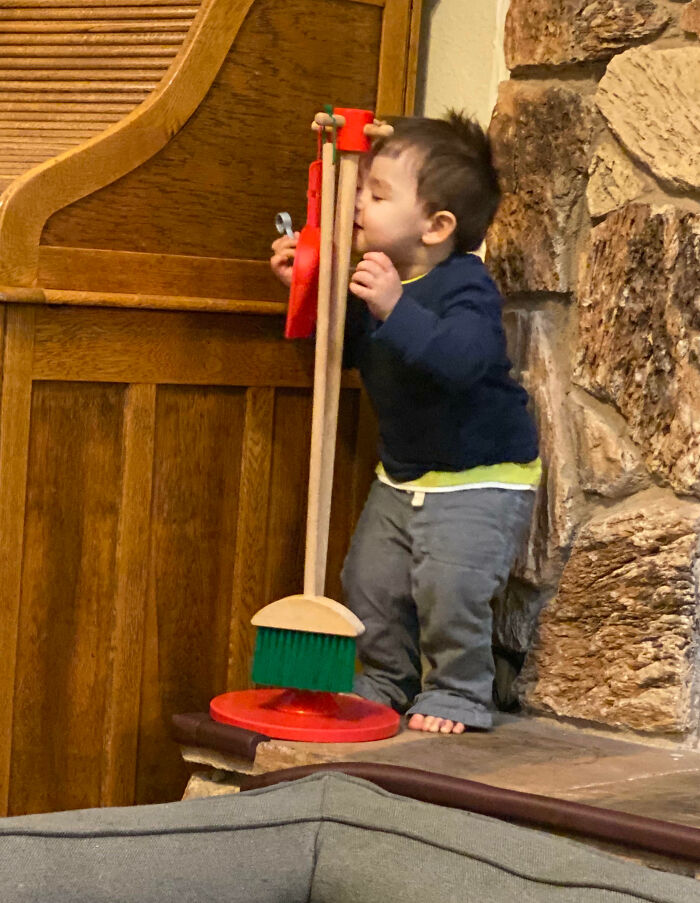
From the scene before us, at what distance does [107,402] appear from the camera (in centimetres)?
163

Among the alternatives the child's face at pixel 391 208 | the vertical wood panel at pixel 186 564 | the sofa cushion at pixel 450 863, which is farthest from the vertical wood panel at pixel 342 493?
the sofa cushion at pixel 450 863

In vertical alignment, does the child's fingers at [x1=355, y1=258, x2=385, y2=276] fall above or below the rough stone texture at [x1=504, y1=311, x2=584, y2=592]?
above

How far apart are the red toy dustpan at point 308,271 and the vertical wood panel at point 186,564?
15cm

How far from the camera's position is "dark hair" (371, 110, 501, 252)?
1672mm

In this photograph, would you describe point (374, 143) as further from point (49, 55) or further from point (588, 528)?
point (588, 528)

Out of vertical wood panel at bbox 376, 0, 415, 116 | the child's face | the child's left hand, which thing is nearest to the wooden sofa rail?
the child's left hand

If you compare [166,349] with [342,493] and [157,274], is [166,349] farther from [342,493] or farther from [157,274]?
[342,493]

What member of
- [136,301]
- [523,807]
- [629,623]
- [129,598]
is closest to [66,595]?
[129,598]

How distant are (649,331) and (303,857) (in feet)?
2.70

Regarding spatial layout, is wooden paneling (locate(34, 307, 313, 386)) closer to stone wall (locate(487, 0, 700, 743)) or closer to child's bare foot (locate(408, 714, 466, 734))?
stone wall (locate(487, 0, 700, 743))

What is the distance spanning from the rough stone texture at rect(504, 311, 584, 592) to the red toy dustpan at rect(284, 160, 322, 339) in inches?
13.0

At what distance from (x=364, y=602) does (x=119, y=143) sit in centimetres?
66

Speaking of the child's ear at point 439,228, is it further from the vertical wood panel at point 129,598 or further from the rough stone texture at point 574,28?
the vertical wood panel at point 129,598

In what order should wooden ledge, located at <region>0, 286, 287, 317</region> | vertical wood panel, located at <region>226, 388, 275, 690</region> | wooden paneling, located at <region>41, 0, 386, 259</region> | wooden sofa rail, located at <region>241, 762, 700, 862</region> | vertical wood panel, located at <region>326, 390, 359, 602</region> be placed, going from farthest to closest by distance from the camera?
vertical wood panel, located at <region>326, 390, 359, 602</region> → vertical wood panel, located at <region>226, 388, 275, 690</region> → wooden paneling, located at <region>41, 0, 386, 259</region> → wooden ledge, located at <region>0, 286, 287, 317</region> → wooden sofa rail, located at <region>241, 762, 700, 862</region>
